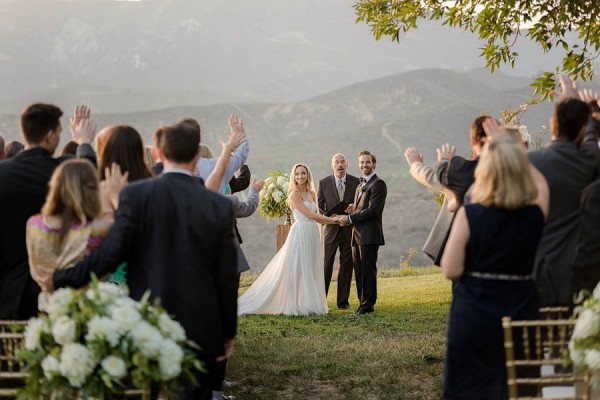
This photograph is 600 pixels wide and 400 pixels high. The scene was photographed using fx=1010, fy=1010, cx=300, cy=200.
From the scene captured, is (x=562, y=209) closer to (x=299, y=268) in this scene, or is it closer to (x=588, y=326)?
(x=588, y=326)

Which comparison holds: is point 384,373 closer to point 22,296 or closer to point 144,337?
point 22,296

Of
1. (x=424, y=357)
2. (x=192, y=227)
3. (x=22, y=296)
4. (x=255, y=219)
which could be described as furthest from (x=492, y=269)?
(x=255, y=219)

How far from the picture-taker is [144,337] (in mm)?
4555

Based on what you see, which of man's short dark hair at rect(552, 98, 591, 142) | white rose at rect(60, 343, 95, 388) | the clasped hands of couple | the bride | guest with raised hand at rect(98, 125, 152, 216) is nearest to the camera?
white rose at rect(60, 343, 95, 388)

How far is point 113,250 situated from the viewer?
208 inches

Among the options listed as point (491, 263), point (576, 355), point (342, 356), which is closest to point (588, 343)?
point (576, 355)

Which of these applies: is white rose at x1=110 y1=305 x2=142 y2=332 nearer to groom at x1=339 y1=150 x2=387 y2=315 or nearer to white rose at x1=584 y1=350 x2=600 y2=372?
white rose at x1=584 y1=350 x2=600 y2=372

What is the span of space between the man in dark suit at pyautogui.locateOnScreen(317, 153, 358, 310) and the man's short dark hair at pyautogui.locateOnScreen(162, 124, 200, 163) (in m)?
11.3

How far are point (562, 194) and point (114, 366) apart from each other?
3377 millimetres

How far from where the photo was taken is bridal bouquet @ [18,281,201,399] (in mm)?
4543

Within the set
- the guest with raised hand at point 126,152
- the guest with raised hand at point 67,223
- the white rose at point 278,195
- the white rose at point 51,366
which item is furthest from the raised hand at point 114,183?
the white rose at point 278,195

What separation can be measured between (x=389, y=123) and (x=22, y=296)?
9109 centimetres

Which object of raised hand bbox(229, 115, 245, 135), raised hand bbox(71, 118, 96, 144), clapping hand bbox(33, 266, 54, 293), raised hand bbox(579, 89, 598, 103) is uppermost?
raised hand bbox(579, 89, 598, 103)

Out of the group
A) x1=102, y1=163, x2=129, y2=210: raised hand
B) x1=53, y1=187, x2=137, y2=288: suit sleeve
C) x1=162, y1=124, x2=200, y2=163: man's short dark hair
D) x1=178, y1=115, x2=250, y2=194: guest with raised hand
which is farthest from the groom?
x1=53, y1=187, x2=137, y2=288: suit sleeve
